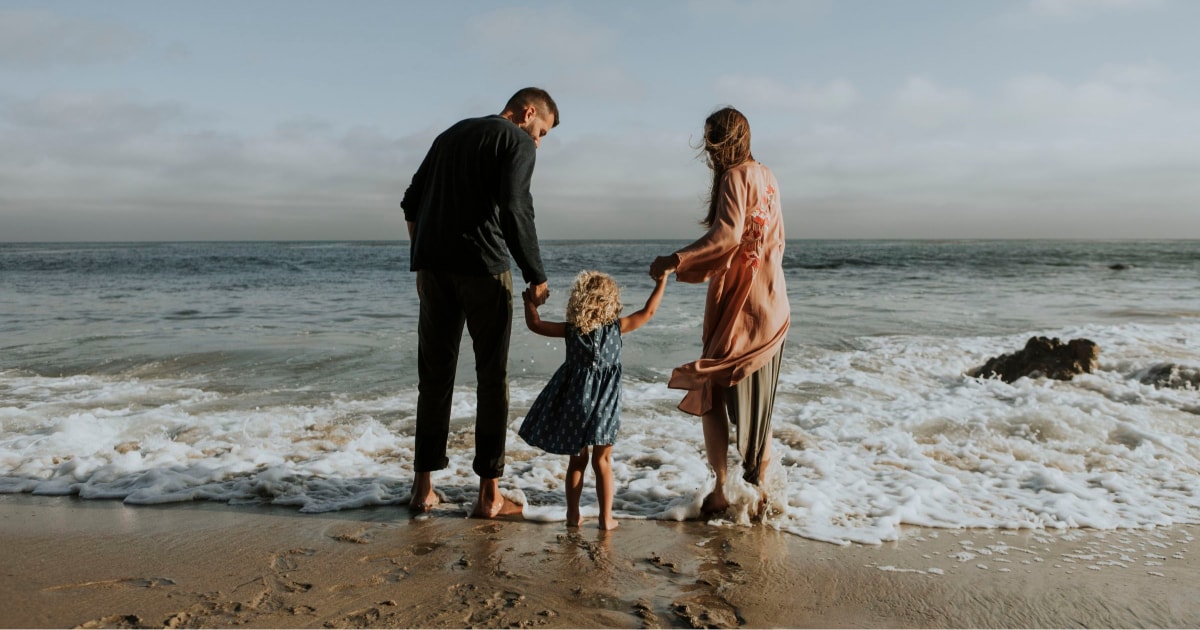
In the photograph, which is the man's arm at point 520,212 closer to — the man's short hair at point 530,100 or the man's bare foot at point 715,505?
the man's short hair at point 530,100

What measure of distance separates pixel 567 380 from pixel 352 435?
258cm

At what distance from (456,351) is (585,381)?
78cm

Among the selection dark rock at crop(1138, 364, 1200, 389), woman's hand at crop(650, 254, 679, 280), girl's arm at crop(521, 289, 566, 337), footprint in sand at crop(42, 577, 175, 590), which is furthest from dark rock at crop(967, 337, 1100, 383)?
footprint in sand at crop(42, 577, 175, 590)

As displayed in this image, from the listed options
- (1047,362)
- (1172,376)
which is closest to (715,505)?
(1047,362)

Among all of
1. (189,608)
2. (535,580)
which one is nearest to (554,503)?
(535,580)

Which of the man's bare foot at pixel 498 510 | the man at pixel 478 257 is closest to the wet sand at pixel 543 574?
the man's bare foot at pixel 498 510

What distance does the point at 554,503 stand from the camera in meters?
4.10

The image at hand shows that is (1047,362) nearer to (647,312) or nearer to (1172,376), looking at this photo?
(1172,376)

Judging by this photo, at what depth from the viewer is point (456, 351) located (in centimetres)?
389

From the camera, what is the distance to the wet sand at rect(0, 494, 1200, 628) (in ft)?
8.70

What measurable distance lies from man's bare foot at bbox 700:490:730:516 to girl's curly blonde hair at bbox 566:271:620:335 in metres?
1.05

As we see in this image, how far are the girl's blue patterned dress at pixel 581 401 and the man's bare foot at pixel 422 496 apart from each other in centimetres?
71

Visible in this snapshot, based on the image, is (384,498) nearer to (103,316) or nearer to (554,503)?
(554,503)

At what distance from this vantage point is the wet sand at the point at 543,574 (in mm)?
2652
